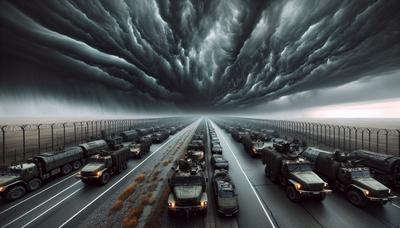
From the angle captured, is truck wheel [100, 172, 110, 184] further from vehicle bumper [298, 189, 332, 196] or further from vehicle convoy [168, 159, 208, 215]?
vehicle bumper [298, 189, 332, 196]

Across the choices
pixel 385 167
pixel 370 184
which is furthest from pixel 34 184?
pixel 385 167

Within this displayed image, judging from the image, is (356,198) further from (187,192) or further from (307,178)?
(187,192)

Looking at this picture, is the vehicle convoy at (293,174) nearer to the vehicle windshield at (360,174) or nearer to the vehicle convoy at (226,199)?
the vehicle windshield at (360,174)

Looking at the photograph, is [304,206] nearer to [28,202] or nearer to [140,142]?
[28,202]

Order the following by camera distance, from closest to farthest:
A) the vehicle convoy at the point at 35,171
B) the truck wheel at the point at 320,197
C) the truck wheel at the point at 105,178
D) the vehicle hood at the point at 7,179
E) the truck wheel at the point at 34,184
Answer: the truck wheel at the point at 320,197 → the vehicle hood at the point at 7,179 → the vehicle convoy at the point at 35,171 → the truck wheel at the point at 34,184 → the truck wheel at the point at 105,178

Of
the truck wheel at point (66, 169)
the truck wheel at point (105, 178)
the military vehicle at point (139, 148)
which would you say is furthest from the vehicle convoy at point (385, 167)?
the truck wheel at point (66, 169)

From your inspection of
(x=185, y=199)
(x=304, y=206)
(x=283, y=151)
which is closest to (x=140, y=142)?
(x=185, y=199)
